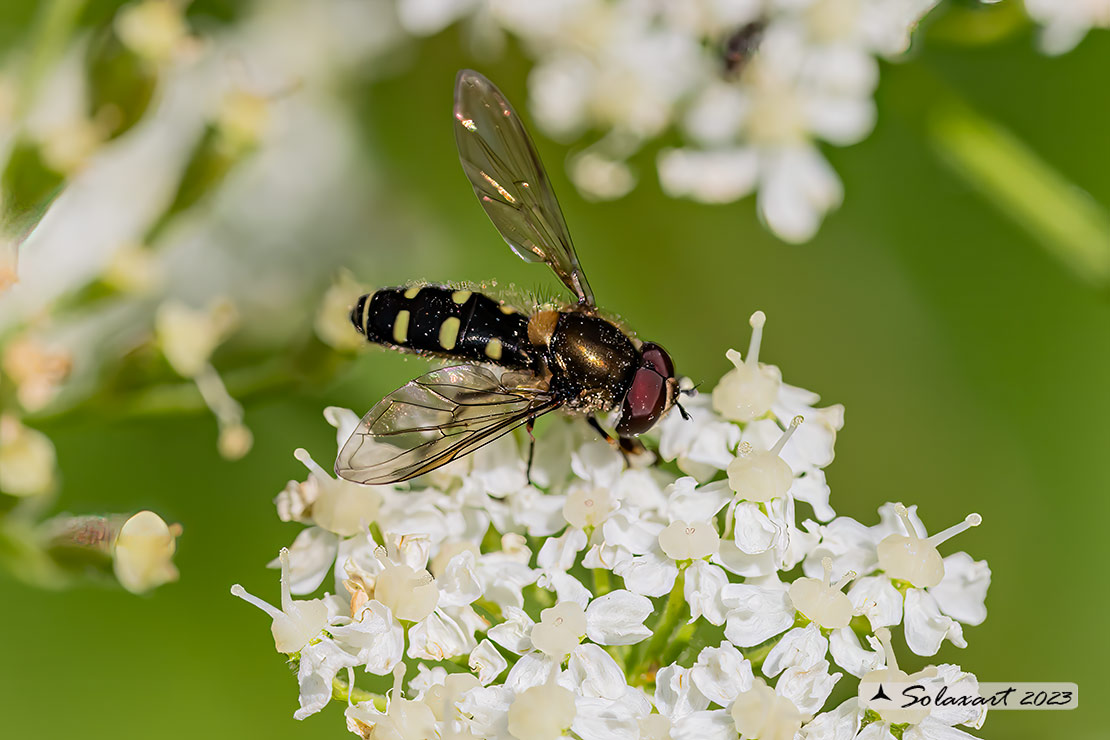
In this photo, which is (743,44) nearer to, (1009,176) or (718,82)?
(718,82)

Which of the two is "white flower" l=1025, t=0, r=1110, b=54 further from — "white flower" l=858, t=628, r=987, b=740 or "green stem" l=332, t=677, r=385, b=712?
"green stem" l=332, t=677, r=385, b=712

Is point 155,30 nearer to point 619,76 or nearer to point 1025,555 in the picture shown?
point 619,76

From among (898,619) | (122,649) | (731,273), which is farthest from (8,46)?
(898,619)

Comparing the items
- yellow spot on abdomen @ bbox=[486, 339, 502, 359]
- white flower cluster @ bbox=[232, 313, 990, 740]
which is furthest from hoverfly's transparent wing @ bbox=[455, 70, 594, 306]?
white flower cluster @ bbox=[232, 313, 990, 740]

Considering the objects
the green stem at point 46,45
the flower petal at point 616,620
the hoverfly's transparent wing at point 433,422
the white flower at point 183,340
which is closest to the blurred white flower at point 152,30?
the green stem at point 46,45

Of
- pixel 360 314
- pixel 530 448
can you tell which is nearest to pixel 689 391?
pixel 530 448

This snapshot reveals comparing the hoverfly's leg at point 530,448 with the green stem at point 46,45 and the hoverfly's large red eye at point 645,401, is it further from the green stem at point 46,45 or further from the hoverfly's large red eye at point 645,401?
the green stem at point 46,45
